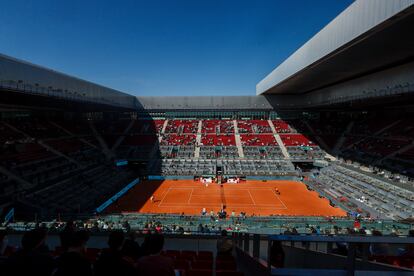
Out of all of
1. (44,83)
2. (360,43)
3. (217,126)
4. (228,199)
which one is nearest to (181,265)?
(360,43)

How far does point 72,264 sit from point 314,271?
10.6 feet

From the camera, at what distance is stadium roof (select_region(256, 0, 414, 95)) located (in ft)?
51.2

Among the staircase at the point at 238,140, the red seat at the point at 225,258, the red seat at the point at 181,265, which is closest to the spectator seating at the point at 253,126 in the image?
the staircase at the point at 238,140

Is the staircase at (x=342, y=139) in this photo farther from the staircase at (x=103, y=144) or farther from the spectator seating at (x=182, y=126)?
the staircase at (x=103, y=144)

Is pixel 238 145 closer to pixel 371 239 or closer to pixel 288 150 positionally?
pixel 288 150

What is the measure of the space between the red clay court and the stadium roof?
54.3 feet

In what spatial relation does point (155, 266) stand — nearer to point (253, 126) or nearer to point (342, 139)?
point (342, 139)

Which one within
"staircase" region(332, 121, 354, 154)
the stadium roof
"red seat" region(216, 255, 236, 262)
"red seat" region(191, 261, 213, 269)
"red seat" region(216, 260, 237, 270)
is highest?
the stadium roof

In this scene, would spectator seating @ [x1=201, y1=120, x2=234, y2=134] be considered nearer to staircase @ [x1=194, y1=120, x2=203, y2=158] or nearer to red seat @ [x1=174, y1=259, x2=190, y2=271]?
staircase @ [x1=194, y1=120, x2=203, y2=158]

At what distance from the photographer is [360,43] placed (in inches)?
774

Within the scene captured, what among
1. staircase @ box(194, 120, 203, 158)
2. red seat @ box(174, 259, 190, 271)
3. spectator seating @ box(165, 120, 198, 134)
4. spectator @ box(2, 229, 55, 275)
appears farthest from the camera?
spectator seating @ box(165, 120, 198, 134)

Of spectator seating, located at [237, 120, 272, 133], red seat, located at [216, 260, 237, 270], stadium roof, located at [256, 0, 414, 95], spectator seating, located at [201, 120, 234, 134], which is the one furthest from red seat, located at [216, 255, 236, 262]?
spectator seating, located at [237, 120, 272, 133]

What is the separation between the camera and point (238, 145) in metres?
49.3

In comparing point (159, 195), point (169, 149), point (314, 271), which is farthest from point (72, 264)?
point (169, 149)
